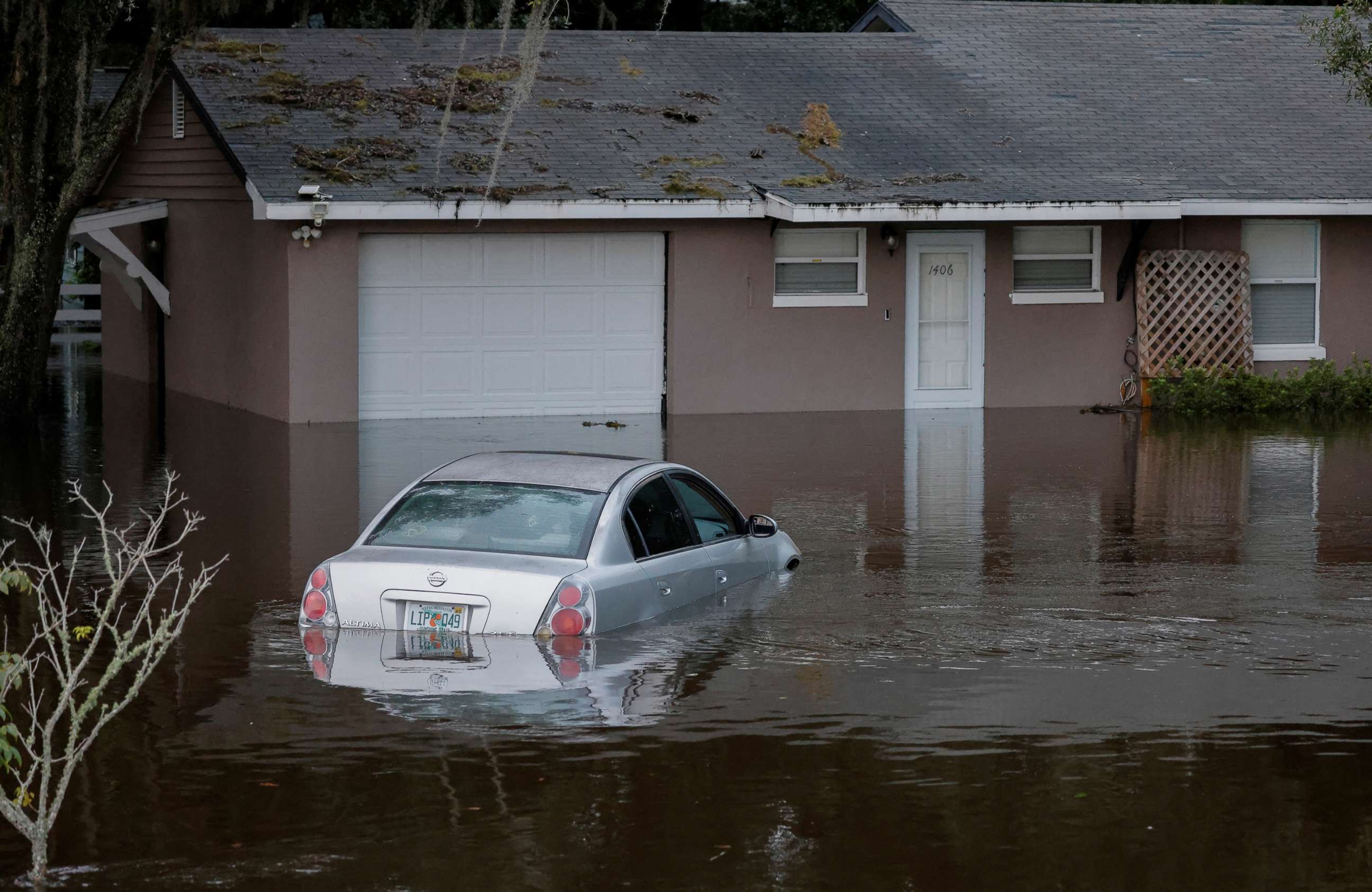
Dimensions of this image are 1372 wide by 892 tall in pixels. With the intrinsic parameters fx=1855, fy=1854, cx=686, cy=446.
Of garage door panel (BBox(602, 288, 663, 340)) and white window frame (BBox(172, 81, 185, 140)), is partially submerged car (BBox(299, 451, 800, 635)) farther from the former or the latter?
white window frame (BBox(172, 81, 185, 140))

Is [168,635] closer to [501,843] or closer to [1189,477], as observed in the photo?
[501,843]

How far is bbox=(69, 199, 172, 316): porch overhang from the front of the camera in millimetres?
23969

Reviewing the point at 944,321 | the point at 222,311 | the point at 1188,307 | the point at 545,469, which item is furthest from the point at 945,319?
the point at 545,469

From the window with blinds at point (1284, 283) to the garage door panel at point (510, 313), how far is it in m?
9.71

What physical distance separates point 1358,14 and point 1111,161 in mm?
4429

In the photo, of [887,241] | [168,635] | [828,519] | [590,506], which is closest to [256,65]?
[887,241]

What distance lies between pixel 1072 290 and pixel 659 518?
14.8m

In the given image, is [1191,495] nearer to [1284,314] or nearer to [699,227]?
[699,227]

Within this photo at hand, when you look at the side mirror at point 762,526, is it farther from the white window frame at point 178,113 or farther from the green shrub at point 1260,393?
the white window frame at point 178,113

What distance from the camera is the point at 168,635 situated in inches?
279

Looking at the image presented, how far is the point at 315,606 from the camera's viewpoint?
9.95 m

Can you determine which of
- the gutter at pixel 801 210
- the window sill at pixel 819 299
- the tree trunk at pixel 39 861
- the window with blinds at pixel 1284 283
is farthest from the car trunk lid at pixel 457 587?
the window with blinds at pixel 1284 283

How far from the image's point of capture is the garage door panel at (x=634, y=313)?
76.7 feet

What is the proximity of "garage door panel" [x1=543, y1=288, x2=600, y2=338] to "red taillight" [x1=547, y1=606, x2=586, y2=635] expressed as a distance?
13661 millimetres
